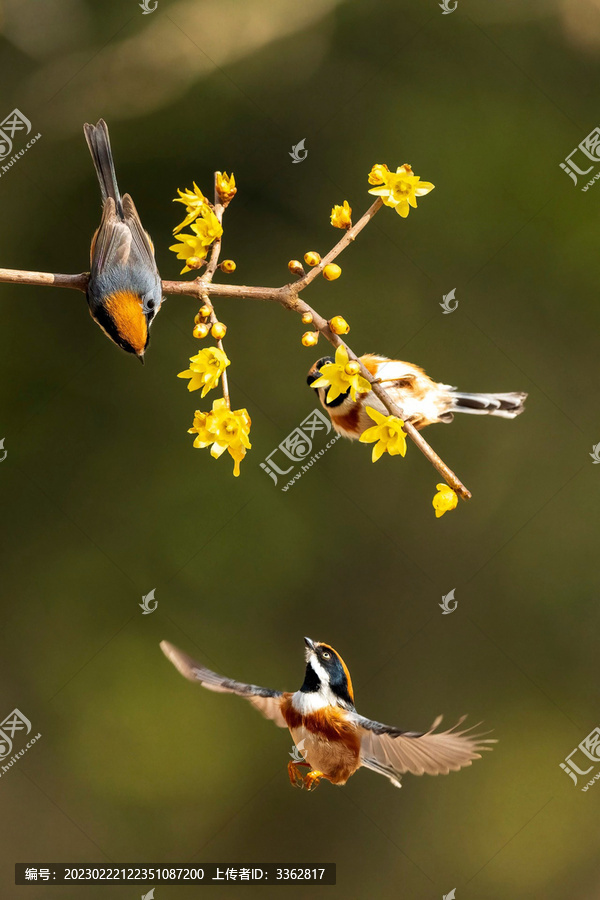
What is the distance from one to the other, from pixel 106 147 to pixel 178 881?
16.2ft

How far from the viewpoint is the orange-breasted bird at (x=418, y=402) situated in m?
2.37

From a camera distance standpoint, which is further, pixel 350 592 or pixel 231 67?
pixel 350 592

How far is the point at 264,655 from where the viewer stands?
5.81 metres

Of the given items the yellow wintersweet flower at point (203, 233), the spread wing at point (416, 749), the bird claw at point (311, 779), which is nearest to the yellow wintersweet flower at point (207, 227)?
the yellow wintersweet flower at point (203, 233)

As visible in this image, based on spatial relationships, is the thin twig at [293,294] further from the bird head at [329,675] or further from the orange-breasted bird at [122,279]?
the bird head at [329,675]

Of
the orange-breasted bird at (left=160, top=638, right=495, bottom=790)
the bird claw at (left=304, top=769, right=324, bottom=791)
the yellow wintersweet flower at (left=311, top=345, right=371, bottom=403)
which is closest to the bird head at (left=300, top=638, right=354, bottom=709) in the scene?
the orange-breasted bird at (left=160, top=638, right=495, bottom=790)

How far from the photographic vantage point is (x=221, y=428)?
1845 millimetres

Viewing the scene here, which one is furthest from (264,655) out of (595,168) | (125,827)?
(595,168)

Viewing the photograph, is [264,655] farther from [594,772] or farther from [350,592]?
[594,772]

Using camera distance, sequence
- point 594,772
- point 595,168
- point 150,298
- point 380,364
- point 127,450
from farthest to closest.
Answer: point 127,450 < point 594,772 < point 595,168 < point 380,364 < point 150,298

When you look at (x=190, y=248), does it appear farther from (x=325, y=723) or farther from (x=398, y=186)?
(x=325, y=723)

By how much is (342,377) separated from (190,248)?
0.57 meters

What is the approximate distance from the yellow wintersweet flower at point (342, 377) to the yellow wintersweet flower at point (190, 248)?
461 millimetres

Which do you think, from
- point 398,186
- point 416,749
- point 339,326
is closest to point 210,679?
point 416,749
